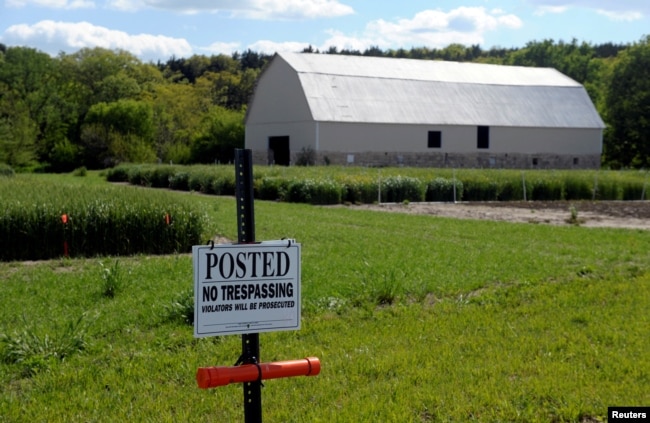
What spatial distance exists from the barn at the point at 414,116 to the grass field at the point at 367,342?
36188 mm

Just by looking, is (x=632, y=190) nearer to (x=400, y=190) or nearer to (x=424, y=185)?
(x=424, y=185)

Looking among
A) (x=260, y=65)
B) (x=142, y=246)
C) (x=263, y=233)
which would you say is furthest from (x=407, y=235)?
(x=260, y=65)

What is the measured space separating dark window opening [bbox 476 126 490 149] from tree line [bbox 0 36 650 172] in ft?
46.6

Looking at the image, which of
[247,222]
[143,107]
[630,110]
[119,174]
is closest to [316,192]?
[119,174]

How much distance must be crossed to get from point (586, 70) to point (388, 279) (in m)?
75.3

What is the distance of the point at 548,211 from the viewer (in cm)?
2686

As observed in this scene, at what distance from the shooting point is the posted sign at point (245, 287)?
150 inches

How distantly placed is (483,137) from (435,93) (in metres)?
4.67

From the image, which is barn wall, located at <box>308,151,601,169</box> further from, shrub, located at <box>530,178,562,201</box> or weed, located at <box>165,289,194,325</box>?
weed, located at <box>165,289,194,325</box>

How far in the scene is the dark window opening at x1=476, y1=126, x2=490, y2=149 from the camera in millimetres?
54250

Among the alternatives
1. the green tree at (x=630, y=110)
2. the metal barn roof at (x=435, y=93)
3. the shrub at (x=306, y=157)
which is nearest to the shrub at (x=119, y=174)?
the shrub at (x=306, y=157)

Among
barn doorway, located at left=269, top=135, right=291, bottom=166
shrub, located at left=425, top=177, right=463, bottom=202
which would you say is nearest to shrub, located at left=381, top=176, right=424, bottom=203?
shrub, located at left=425, top=177, right=463, bottom=202

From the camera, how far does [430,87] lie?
5475 cm
